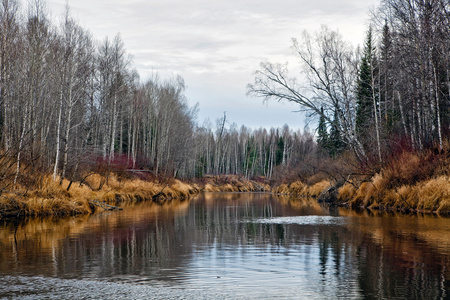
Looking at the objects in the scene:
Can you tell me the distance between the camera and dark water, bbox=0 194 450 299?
5.75 metres

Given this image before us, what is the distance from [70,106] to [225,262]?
17129 millimetres

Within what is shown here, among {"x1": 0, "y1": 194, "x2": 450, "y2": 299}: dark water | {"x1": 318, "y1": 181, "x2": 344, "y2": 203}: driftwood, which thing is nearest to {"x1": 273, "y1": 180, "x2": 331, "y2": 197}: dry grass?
{"x1": 318, "y1": 181, "x2": 344, "y2": 203}: driftwood

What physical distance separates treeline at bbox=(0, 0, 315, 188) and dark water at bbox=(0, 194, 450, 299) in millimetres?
5811

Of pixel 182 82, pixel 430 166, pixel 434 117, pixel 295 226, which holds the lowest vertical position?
pixel 295 226

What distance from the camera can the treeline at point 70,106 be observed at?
67.3 ft

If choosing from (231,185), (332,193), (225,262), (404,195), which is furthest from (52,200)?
(231,185)

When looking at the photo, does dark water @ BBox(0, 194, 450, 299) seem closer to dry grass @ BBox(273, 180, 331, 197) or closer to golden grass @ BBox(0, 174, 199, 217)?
golden grass @ BBox(0, 174, 199, 217)

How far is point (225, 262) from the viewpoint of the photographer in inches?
310

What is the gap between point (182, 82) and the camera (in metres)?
55.8

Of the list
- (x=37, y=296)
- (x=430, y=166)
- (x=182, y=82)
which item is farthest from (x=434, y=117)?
(x=182, y=82)

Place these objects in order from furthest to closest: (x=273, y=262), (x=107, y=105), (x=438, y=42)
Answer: (x=107, y=105)
(x=438, y=42)
(x=273, y=262)

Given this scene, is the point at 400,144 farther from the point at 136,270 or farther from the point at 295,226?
the point at 136,270

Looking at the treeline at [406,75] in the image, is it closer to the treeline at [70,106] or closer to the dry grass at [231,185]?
the treeline at [70,106]

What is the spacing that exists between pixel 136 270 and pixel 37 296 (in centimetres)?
186
